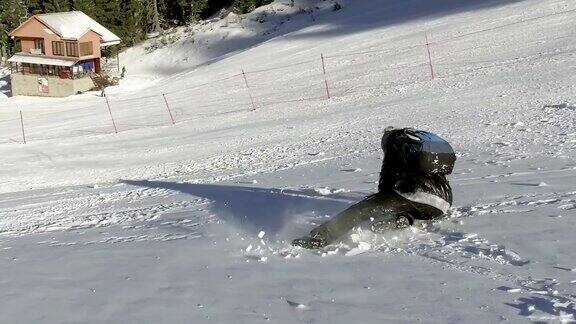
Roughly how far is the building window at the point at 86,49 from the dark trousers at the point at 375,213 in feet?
139

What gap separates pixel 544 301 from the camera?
3740mm

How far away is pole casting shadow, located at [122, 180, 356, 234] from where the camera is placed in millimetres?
6434

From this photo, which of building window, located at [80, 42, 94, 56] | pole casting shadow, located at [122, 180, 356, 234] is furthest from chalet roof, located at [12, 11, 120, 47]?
pole casting shadow, located at [122, 180, 356, 234]

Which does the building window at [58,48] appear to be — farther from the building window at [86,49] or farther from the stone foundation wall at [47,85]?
the stone foundation wall at [47,85]

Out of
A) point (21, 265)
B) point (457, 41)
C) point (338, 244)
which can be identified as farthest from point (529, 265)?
point (457, 41)

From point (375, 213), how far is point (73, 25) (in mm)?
44095

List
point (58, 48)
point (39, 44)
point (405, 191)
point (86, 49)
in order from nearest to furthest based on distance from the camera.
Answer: point (405, 191)
point (86, 49)
point (58, 48)
point (39, 44)

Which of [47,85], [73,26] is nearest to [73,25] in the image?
[73,26]

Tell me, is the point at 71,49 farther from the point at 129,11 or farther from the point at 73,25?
the point at 129,11

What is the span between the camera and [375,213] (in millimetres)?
5453

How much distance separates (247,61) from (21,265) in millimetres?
26070

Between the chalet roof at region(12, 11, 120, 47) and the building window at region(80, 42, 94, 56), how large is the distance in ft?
2.29

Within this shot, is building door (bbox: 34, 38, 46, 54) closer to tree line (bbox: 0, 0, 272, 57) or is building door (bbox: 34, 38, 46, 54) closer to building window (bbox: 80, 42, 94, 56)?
building window (bbox: 80, 42, 94, 56)

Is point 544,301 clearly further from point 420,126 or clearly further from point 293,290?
point 420,126
